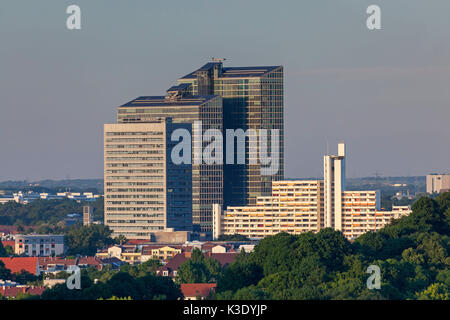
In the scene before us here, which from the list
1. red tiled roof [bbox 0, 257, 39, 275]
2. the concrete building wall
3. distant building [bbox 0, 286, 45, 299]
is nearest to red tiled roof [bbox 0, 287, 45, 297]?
distant building [bbox 0, 286, 45, 299]

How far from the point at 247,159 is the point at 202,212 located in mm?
10989

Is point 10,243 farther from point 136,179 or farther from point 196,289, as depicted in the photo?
point 196,289

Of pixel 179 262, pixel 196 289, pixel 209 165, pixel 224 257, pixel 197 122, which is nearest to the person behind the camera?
pixel 196 289

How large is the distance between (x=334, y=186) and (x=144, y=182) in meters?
25.8

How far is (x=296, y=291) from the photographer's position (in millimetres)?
61469

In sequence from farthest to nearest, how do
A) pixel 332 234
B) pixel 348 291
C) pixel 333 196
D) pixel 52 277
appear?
pixel 333 196 → pixel 52 277 → pixel 332 234 → pixel 348 291

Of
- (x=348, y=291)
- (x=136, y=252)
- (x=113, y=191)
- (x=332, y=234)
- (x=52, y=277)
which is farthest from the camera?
(x=113, y=191)

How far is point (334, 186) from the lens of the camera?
173 m

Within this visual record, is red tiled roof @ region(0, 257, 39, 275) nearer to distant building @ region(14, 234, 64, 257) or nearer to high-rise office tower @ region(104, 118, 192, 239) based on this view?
distant building @ region(14, 234, 64, 257)

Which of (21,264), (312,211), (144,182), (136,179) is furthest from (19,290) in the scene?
(136,179)

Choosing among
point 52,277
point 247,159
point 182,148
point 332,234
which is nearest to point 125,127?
point 182,148

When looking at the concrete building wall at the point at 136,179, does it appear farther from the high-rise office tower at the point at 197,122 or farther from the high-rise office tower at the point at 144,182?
the high-rise office tower at the point at 197,122

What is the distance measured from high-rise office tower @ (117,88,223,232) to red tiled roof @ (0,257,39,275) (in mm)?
71675
